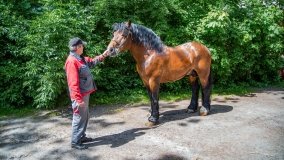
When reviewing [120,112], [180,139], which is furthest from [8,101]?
[180,139]

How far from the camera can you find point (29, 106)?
8477mm

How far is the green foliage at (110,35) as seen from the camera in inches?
304

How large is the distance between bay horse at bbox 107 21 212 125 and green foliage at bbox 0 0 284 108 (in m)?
1.88

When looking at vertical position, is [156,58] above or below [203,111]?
above

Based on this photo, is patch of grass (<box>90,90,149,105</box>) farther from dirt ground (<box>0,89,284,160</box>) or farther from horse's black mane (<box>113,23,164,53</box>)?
horse's black mane (<box>113,23,164,53</box>)

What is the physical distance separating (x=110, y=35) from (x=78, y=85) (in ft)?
12.7

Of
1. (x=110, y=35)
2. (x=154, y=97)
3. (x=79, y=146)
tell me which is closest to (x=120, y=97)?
(x=110, y=35)

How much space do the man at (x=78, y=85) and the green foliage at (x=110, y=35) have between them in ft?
6.90

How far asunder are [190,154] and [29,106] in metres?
4.67

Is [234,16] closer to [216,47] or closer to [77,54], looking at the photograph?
[216,47]

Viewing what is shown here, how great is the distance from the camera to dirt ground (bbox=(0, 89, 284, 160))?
5555 mm

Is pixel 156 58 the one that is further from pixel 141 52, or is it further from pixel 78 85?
pixel 78 85

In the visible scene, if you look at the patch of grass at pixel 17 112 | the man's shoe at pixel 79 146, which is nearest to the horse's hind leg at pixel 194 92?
the man's shoe at pixel 79 146

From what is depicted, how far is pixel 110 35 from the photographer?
9.13m
